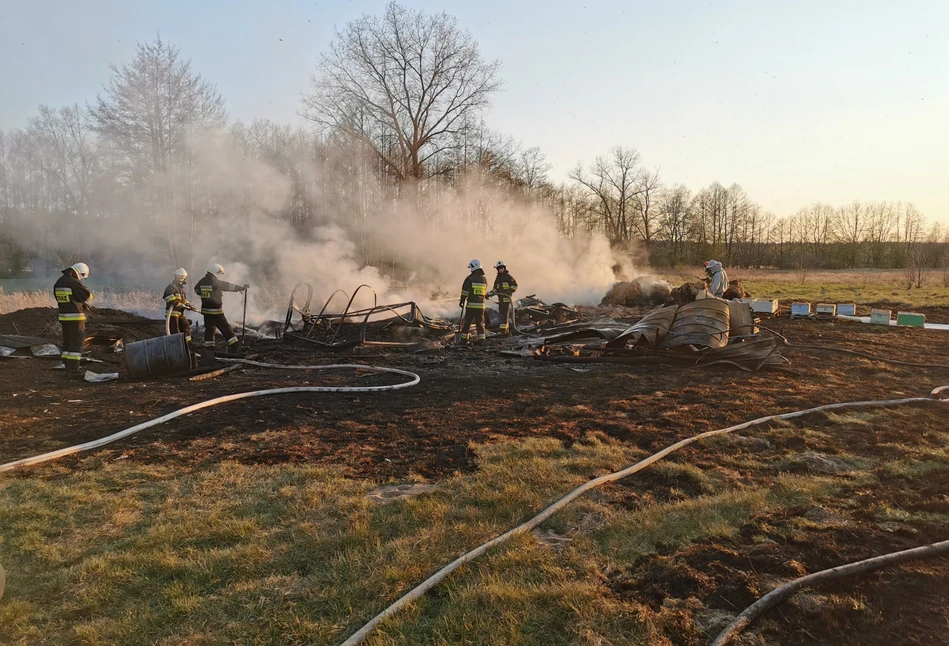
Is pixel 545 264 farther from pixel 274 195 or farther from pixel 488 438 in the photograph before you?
pixel 488 438

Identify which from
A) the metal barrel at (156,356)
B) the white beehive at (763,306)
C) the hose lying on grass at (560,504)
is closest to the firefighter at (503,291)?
the metal barrel at (156,356)

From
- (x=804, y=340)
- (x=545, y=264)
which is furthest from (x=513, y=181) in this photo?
(x=804, y=340)

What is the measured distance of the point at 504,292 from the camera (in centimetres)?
1239

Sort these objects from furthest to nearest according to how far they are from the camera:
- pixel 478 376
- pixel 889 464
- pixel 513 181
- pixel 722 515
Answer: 1. pixel 513 181
2. pixel 478 376
3. pixel 889 464
4. pixel 722 515

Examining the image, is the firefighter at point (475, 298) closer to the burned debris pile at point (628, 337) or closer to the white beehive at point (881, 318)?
the burned debris pile at point (628, 337)

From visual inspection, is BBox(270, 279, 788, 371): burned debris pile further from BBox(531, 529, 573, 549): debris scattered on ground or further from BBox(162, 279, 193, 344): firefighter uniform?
BBox(531, 529, 573, 549): debris scattered on ground

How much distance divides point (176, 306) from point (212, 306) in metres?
0.72

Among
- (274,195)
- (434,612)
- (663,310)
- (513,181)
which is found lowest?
(434,612)

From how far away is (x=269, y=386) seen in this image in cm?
776

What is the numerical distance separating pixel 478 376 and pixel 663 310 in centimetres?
383

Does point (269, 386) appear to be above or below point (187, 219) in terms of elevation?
below

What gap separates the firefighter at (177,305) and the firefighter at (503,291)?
20.3ft

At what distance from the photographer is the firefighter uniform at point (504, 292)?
12242mm

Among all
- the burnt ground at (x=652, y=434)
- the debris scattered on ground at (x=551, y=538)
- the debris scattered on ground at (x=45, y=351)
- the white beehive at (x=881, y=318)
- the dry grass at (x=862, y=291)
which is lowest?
the debris scattered on ground at (x=551, y=538)
